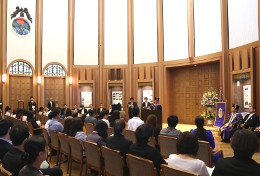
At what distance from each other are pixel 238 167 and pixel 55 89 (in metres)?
14.3

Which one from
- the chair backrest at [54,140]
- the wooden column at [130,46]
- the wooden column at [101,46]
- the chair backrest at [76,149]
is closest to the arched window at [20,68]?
the wooden column at [101,46]

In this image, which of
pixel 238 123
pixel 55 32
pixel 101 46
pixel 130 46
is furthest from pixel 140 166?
pixel 55 32

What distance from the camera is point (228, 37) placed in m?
10.6

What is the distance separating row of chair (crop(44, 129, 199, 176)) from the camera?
2.66 meters

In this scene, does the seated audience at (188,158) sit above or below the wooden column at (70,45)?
below

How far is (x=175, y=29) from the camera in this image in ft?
45.0

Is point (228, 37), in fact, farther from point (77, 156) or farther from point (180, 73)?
point (77, 156)

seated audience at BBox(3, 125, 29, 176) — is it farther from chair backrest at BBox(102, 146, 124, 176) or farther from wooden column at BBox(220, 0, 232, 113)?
wooden column at BBox(220, 0, 232, 113)

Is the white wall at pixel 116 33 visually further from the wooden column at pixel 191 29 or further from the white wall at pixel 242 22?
the white wall at pixel 242 22

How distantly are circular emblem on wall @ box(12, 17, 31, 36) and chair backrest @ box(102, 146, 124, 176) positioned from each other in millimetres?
12406

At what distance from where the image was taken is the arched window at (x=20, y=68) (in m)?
13.7

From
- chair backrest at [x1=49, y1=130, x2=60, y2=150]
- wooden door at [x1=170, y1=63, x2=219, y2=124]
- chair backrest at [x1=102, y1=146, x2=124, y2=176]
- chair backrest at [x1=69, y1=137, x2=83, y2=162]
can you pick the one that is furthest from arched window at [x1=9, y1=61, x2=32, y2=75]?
chair backrest at [x1=102, y1=146, x2=124, y2=176]

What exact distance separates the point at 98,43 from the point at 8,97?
599 cm

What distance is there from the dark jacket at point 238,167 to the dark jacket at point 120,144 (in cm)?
194
